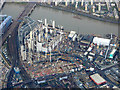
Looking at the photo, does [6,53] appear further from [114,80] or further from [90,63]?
[114,80]

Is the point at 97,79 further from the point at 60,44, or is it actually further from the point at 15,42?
the point at 15,42

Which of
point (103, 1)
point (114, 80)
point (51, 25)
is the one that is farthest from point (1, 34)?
point (103, 1)

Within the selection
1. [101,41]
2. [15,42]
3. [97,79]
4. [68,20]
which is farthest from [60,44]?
[97,79]

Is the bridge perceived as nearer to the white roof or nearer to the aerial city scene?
the aerial city scene

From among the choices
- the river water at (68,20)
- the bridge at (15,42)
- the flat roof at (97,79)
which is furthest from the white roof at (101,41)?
the bridge at (15,42)

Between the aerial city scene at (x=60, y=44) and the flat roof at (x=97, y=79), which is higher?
the aerial city scene at (x=60, y=44)

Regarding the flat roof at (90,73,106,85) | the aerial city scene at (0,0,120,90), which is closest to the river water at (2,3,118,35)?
the aerial city scene at (0,0,120,90)

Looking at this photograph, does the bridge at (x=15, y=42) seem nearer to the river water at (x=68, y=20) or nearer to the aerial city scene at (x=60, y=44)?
the aerial city scene at (x=60, y=44)
